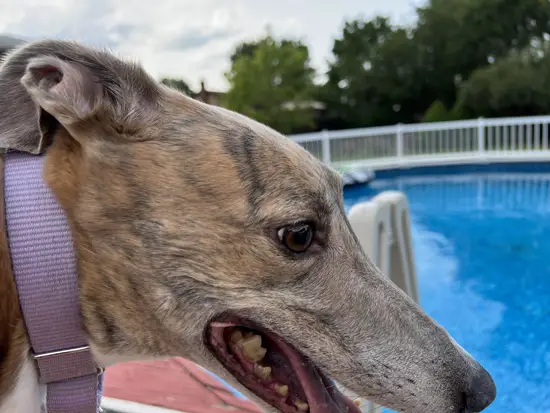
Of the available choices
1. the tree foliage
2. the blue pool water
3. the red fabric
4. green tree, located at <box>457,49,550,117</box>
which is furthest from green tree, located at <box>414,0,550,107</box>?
the red fabric

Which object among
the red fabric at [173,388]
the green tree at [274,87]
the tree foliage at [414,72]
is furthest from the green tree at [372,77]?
the red fabric at [173,388]

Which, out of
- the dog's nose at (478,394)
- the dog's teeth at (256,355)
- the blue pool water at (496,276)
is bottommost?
the blue pool water at (496,276)

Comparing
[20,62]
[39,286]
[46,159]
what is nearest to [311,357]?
[39,286]

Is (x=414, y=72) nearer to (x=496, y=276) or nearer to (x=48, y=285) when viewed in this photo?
(x=496, y=276)

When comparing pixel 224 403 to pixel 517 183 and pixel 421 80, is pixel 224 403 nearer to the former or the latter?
pixel 517 183

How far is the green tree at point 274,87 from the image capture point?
1828 centimetres

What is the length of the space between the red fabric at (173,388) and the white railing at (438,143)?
9.41m

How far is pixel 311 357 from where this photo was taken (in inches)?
56.1

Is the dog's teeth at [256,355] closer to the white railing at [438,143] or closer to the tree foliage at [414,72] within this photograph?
the white railing at [438,143]

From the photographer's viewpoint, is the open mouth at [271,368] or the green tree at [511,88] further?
the green tree at [511,88]

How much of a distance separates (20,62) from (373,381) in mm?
1231

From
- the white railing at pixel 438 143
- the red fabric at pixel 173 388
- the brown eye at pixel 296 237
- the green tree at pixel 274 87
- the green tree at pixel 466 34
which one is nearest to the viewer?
the brown eye at pixel 296 237

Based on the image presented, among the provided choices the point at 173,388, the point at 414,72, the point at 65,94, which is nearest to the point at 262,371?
the point at 65,94

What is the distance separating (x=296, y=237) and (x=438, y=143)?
1283 cm
